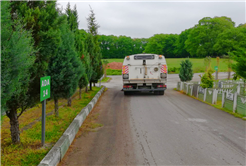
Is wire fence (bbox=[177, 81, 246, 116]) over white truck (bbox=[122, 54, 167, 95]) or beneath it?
beneath

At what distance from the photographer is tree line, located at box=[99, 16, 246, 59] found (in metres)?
64.2

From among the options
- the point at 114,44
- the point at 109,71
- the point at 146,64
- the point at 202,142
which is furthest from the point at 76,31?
the point at 114,44

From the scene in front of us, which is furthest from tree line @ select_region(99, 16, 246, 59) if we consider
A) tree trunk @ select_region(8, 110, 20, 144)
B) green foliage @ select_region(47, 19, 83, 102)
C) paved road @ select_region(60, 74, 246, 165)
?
tree trunk @ select_region(8, 110, 20, 144)

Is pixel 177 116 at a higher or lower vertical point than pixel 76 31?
lower

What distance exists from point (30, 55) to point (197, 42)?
257 ft

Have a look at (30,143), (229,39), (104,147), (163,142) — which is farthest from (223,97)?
(229,39)

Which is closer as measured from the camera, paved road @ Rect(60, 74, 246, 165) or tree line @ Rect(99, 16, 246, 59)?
paved road @ Rect(60, 74, 246, 165)

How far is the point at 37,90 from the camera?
5.98 metres

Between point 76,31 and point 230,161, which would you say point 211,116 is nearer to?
point 230,161

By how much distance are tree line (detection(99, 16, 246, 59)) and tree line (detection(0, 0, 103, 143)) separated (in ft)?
131

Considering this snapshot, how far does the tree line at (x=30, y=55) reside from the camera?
375 cm

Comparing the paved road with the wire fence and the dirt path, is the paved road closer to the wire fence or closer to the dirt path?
the dirt path

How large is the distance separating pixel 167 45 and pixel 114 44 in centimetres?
2991

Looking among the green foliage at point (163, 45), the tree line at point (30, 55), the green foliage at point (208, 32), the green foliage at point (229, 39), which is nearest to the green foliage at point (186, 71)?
the tree line at point (30, 55)
